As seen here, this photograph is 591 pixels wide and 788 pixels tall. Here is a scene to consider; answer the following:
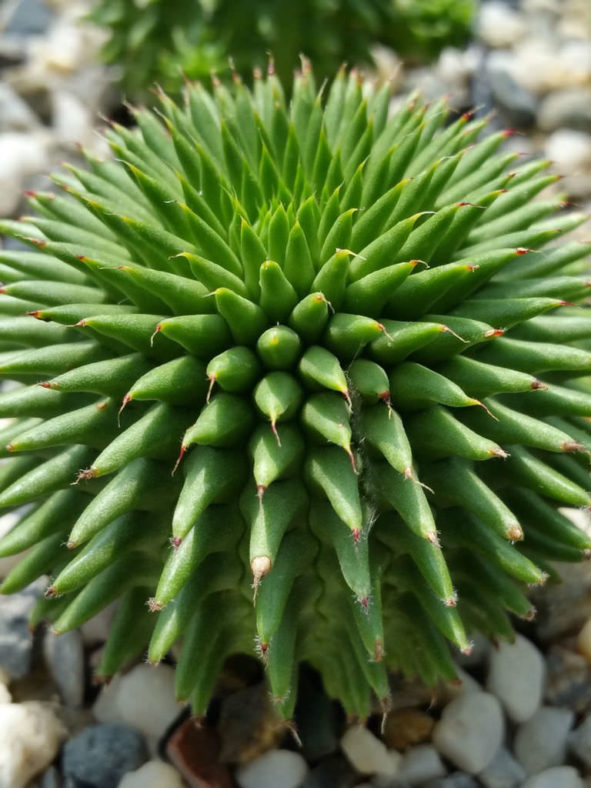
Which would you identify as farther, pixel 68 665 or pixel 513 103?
pixel 513 103

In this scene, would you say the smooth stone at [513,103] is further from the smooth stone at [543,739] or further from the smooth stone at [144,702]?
the smooth stone at [144,702]

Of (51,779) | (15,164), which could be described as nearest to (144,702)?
(51,779)

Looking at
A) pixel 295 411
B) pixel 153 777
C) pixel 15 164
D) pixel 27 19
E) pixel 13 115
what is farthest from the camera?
pixel 27 19

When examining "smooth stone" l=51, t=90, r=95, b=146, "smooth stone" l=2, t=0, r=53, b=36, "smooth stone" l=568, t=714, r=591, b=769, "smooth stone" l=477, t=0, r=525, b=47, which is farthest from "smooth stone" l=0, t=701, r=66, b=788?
"smooth stone" l=477, t=0, r=525, b=47

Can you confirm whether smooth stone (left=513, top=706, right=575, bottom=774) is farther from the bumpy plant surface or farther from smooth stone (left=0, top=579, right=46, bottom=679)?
smooth stone (left=0, top=579, right=46, bottom=679)

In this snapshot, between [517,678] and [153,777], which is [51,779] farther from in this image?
[517,678]

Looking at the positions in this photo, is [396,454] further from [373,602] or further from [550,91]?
[550,91]
